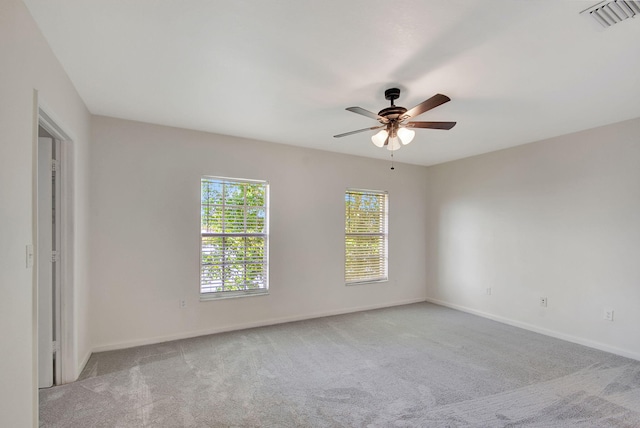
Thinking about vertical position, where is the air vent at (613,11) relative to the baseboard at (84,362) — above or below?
above

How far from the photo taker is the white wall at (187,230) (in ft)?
11.3

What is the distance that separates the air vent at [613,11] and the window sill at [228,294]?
13.4ft

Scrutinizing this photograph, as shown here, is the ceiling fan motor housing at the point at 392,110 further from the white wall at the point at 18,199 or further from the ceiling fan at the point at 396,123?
the white wall at the point at 18,199

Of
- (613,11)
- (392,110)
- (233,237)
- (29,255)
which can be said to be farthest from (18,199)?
(613,11)

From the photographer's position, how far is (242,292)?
4207 millimetres

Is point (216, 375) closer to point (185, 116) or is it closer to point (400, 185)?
point (185, 116)

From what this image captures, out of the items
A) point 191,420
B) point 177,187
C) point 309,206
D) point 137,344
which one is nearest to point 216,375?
point 191,420

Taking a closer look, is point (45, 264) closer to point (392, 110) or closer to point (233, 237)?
point (233, 237)

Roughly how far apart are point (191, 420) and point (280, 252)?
244 centimetres

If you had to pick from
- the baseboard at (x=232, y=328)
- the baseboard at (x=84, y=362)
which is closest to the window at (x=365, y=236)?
the baseboard at (x=232, y=328)

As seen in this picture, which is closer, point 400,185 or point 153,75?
point 153,75

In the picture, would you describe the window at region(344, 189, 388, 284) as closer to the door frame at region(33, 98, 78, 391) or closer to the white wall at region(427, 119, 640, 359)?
the white wall at region(427, 119, 640, 359)

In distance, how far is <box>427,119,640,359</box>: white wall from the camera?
344 centimetres

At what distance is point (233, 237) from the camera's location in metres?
4.16
